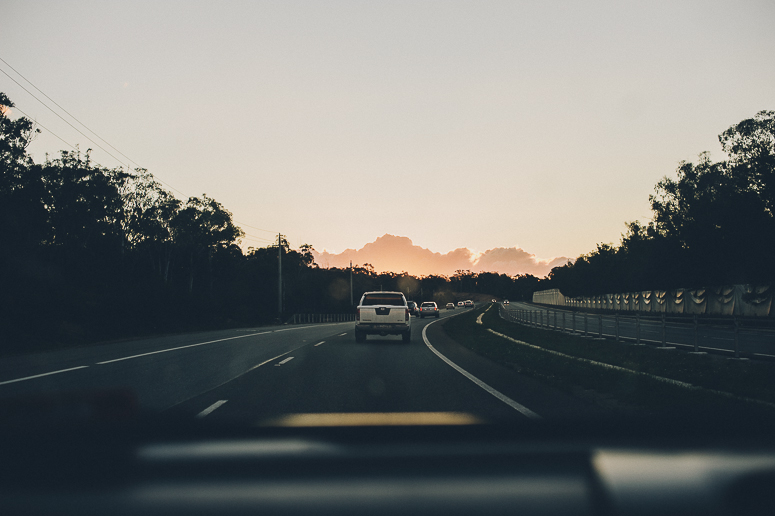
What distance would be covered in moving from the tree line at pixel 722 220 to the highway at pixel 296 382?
4138cm

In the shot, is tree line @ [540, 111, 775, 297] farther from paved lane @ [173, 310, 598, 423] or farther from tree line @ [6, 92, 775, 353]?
paved lane @ [173, 310, 598, 423]

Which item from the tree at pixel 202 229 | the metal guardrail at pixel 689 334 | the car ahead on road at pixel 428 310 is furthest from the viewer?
the tree at pixel 202 229

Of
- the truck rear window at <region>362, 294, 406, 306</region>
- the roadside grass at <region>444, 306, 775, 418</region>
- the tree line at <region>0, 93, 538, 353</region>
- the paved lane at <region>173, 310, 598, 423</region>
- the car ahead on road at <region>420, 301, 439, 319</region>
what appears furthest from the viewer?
the car ahead on road at <region>420, 301, 439, 319</region>

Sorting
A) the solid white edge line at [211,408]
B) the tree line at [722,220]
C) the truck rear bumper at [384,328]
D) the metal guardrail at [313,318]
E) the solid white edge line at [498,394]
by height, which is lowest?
the metal guardrail at [313,318]

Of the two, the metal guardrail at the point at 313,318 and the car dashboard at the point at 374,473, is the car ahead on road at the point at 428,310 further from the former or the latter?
the car dashboard at the point at 374,473

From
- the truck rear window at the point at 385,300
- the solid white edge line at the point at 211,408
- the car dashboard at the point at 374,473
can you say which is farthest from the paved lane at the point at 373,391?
the truck rear window at the point at 385,300

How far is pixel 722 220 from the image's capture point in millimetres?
50281

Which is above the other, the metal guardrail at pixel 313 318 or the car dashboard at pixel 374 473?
the car dashboard at pixel 374 473

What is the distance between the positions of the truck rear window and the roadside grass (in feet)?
15.4

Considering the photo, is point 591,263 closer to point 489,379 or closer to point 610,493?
point 489,379

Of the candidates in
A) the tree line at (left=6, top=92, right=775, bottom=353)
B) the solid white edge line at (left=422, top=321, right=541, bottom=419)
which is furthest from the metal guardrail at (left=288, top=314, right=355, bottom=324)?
the solid white edge line at (left=422, top=321, right=541, bottom=419)

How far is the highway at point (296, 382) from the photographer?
745cm

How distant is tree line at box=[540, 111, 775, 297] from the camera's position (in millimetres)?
46938

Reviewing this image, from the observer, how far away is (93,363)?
13305mm
